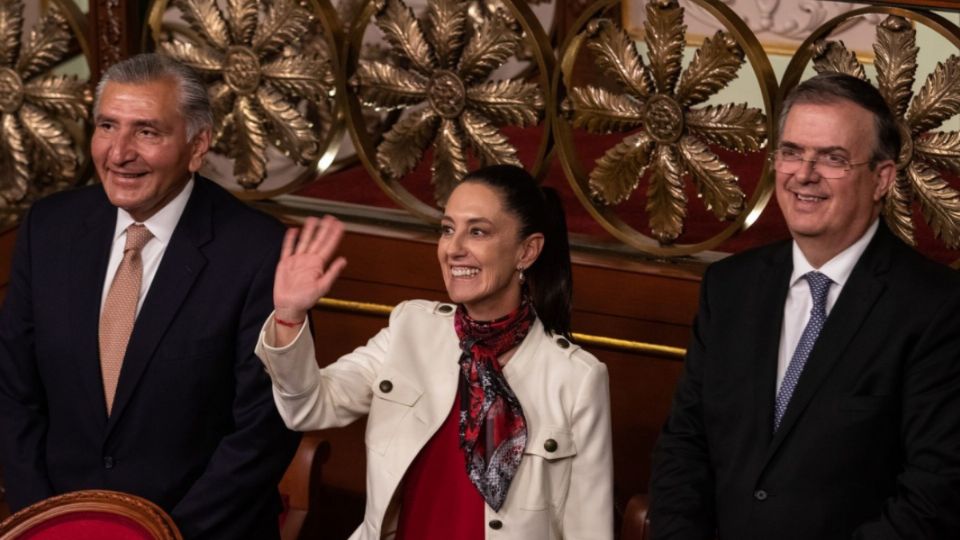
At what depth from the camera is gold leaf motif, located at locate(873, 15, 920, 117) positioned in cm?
357

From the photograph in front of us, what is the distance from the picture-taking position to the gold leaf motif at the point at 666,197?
3916mm

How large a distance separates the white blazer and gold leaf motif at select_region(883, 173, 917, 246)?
88 centimetres

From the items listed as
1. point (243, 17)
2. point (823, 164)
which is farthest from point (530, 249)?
point (243, 17)

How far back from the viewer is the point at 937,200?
3.59m

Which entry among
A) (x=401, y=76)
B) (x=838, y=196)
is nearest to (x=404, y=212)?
(x=401, y=76)

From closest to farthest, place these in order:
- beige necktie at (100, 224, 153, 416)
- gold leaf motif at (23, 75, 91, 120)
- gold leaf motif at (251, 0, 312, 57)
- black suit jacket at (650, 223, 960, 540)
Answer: black suit jacket at (650, 223, 960, 540), beige necktie at (100, 224, 153, 416), gold leaf motif at (251, 0, 312, 57), gold leaf motif at (23, 75, 91, 120)

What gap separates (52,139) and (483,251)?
2.00 meters

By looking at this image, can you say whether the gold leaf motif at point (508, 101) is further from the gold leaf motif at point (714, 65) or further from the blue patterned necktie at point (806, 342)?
the blue patterned necktie at point (806, 342)

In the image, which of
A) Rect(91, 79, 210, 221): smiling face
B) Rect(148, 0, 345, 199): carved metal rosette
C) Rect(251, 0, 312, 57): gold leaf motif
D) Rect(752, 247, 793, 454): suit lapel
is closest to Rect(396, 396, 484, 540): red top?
Rect(752, 247, 793, 454): suit lapel

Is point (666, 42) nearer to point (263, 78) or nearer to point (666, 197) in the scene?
point (666, 197)

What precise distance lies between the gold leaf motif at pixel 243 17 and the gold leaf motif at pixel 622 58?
3.36 feet

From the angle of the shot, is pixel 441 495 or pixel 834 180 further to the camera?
pixel 441 495

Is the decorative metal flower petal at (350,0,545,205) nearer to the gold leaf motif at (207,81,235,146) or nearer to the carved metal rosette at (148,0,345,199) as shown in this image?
the carved metal rosette at (148,0,345,199)

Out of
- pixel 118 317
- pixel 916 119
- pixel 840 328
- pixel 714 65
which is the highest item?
pixel 714 65
